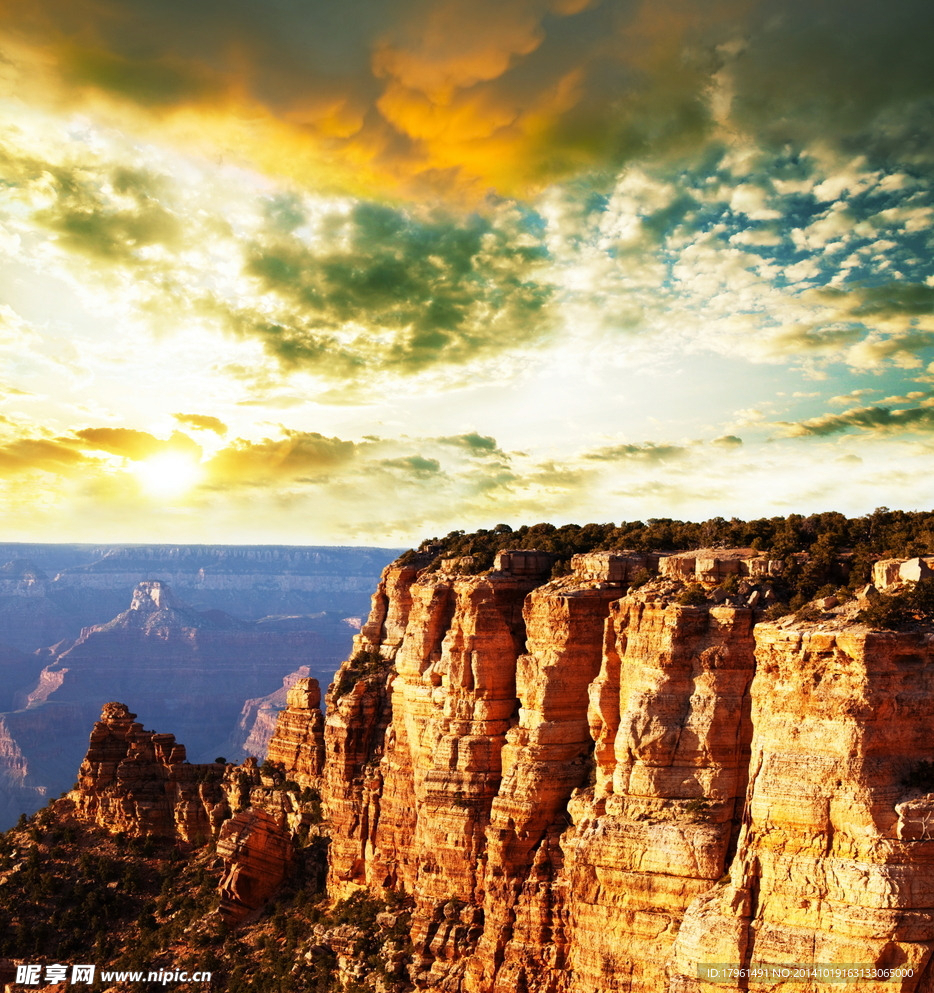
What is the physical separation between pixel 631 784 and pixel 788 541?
48.1ft

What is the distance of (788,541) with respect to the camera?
50.3 m

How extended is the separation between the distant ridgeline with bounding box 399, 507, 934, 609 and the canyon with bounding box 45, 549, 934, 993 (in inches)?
56.4

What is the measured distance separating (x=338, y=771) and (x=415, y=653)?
13197 mm

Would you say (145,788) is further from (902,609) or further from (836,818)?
(902,609)

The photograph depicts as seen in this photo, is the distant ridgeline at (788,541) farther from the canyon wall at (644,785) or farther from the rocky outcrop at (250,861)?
the rocky outcrop at (250,861)

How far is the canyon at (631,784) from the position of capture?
37344mm

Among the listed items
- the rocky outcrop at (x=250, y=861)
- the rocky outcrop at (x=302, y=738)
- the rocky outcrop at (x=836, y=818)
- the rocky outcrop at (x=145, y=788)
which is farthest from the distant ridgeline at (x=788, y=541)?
the rocky outcrop at (x=145, y=788)

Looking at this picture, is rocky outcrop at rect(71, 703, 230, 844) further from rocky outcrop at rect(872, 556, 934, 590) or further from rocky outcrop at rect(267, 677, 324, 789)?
rocky outcrop at rect(872, 556, 934, 590)

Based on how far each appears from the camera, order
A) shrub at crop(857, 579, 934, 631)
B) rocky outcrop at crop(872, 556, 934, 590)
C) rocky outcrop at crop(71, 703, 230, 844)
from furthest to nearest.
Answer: rocky outcrop at crop(71, 703, 230, 844)
rocky outcrop at crop(872, 556, 934, 590)
shrub at crop(857, 579, 934, 631)

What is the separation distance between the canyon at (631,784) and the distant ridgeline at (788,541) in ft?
4.70

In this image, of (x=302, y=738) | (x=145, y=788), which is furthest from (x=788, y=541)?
(x=145, y=788)

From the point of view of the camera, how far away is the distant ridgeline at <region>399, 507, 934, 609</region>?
4612 cm

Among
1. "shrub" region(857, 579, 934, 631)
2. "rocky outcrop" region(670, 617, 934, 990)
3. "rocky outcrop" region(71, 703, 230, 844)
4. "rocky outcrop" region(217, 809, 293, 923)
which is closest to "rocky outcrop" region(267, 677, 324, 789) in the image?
"rocky outcrop" region(217, 809, 293, 923)

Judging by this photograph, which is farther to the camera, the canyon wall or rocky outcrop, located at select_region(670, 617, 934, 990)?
the canyon wall
